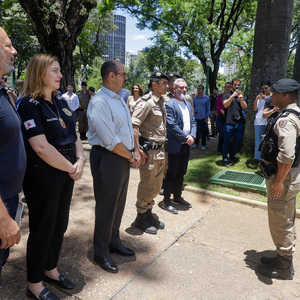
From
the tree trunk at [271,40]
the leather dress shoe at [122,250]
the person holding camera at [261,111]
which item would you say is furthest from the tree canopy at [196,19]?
the leather dress shoe at [122,250]

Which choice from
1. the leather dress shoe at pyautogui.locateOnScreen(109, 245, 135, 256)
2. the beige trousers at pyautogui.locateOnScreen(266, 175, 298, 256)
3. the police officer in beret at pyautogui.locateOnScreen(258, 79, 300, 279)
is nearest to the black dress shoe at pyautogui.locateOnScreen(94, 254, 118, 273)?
the leather dress shoe at pyautogui.locateOnScreen(109, 245, 135, 256)

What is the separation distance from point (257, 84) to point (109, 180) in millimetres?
5458

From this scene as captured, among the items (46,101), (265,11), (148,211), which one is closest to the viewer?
(46,101)

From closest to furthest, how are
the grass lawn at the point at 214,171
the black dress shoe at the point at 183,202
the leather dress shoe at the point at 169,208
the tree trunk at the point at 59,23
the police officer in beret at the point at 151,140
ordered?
the police officer in beret at the point at 151,140 → the leather dress shoe at the point at 169,208 → the black dress shoe at the point at 183,202 → the grass lawn at the point at 214,171 → the tree trunk at the point at 59,23

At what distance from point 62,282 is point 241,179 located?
4.30 metres

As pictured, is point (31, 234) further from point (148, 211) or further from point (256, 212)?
point (256, 212)

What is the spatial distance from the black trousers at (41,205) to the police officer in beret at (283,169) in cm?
195

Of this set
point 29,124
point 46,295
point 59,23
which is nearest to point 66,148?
point 29,124

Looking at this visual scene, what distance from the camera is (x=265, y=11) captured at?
22.0 feet

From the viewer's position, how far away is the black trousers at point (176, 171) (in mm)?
4637

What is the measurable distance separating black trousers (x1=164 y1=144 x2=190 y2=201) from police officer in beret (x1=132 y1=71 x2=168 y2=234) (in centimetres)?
66

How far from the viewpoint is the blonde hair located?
2.29m

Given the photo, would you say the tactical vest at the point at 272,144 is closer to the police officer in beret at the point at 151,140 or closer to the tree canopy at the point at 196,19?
the police officer in beret at the point at 151,140

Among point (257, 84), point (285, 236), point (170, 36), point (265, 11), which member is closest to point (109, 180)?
point (285, 236)
